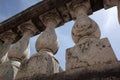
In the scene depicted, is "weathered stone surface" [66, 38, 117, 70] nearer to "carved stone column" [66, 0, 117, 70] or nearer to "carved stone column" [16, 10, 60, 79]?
"carved stone column" [66, 0, 117, 70]

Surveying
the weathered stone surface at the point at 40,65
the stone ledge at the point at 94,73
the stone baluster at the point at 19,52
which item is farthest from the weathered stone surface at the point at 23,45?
the stone ledge at the point at 94,73

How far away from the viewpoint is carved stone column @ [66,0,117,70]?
5.65ft

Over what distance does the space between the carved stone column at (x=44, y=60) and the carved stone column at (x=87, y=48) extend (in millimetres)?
224

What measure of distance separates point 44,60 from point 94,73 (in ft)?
2.10

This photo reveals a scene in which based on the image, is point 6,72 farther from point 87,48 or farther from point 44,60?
point 87,48

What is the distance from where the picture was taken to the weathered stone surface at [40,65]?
1.98m

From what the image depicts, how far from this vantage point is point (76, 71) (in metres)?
1.70

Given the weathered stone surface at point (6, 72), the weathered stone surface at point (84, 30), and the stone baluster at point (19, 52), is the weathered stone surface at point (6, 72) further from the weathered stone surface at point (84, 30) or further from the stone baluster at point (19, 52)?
the weathered stone surface at point (84, 30)

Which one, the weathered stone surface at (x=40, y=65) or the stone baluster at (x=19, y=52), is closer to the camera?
the weathered stone surface at (x=40, y=65)

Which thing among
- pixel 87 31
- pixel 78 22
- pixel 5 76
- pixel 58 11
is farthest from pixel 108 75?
pixel 58 11

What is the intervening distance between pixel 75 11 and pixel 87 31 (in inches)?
25.6

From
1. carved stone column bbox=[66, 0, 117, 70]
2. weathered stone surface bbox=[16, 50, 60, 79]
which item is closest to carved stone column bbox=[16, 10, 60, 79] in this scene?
weathered stone surface bbox=[16, 50, 60, 79]

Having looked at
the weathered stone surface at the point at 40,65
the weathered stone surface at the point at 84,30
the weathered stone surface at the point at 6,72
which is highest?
the weathered stone surface at the point at 84,30

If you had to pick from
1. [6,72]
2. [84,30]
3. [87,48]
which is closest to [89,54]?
[87,48]
